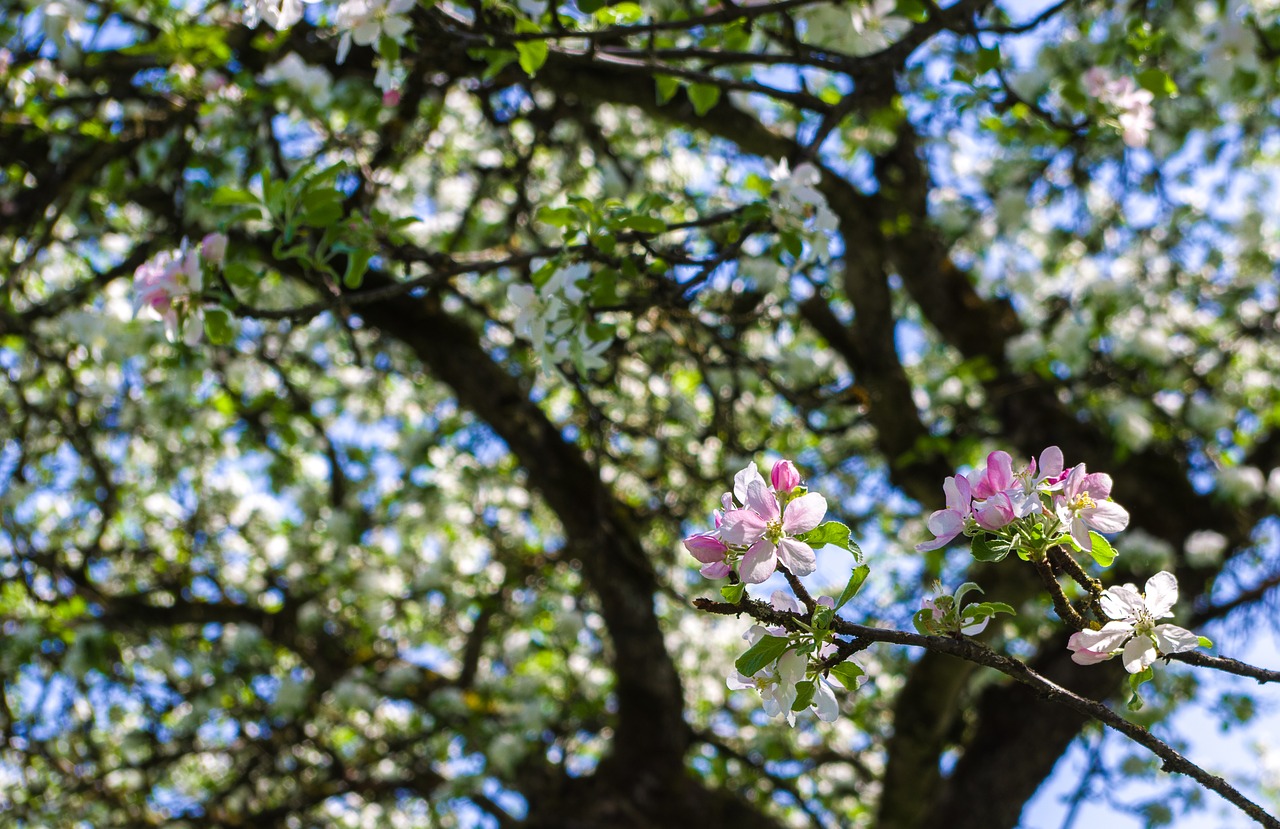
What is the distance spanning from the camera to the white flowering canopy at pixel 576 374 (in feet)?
7.75

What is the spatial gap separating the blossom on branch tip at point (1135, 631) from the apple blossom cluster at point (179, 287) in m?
1.40

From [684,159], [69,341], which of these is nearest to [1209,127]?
[684,159]

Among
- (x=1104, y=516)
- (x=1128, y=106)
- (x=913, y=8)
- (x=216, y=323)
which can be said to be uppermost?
(x=1128, y=106)

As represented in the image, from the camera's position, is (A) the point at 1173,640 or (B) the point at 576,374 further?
(B) the point at 576,374

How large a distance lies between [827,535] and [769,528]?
0.07 meters

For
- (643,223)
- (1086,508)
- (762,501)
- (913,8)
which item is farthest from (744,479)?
(913,8)

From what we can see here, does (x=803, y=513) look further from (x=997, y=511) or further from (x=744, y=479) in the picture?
(x=997, y=511)

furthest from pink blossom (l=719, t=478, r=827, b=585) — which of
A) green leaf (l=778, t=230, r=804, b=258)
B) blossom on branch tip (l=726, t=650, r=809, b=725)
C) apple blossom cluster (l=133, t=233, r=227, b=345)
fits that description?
apple blossom cluster (l=133, t=233, r=227, b=345)

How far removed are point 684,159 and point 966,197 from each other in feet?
4.46

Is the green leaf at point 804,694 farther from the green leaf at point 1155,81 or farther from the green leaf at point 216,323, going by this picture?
the green leaf at point 1155,81

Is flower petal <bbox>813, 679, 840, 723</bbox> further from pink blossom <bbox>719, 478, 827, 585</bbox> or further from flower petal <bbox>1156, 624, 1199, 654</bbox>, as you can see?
flower petal <bbox>1156, 624, 1199, 654</bbox>

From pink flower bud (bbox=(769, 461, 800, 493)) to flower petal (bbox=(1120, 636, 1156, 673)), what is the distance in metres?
0.38

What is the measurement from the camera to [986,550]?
1132mm

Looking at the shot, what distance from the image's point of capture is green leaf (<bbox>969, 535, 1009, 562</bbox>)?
1109mm
